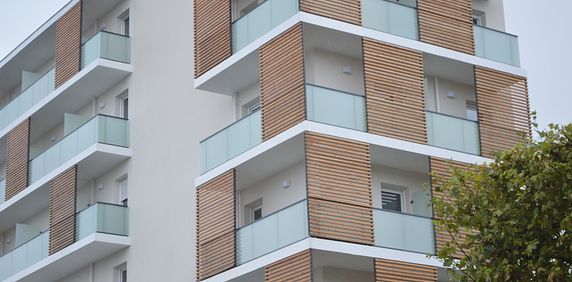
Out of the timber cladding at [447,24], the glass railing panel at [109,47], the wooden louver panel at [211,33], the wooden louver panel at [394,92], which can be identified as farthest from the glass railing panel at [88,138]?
the timber cladding at [447,24]

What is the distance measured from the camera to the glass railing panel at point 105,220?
1539 inches

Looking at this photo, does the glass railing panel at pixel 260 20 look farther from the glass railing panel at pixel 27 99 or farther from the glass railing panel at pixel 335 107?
the glass railing panel at pixel 27 99

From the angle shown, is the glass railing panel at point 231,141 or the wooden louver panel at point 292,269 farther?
the glass railing panel at point 231,141

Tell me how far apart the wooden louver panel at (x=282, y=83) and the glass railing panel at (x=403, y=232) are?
3.21 meters

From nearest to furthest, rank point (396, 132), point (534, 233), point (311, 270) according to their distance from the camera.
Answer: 1. point (534, 233)
2. point (311, 270)
3. point (396, 132)

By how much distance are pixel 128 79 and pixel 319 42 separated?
399 inches

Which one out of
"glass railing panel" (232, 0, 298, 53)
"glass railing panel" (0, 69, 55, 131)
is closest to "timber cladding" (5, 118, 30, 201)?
"glass railing panel" (0, 69, 55, 131)

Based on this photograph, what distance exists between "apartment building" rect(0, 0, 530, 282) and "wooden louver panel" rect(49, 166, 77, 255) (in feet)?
0.25

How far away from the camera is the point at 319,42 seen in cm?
3341

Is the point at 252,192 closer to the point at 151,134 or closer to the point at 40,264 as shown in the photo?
the point at 151,134

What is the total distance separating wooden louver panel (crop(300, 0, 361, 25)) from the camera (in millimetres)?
32656

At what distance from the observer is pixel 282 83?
32625 millimetres

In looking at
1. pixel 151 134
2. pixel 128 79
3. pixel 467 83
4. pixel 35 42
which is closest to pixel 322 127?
pixel 467 83

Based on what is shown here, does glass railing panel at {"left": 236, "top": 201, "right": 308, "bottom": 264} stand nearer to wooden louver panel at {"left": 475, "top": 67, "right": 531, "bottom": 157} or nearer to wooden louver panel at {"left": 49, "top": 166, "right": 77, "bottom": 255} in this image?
wooden louver panel at {"left": 475, "top": 67, "right": 531, "bottom": 157}
